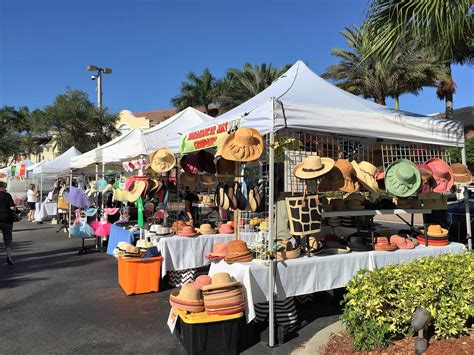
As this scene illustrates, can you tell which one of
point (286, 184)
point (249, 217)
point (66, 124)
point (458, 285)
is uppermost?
point (66, 124)

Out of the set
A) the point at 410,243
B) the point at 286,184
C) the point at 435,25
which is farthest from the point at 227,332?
the point at 435,25

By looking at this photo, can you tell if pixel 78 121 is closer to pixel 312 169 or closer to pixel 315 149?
pixel 315 149

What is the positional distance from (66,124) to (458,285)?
3059cm

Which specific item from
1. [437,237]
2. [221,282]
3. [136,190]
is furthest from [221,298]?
[136,190]

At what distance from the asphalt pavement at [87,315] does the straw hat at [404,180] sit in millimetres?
1721

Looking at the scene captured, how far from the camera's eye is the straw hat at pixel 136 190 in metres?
7.19

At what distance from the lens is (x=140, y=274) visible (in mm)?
5930

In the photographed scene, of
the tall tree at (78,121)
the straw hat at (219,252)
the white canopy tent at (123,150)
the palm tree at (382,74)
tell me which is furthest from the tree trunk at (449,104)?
the tall tree at (78,121)

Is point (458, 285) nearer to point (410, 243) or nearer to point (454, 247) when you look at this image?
point (410, 243)

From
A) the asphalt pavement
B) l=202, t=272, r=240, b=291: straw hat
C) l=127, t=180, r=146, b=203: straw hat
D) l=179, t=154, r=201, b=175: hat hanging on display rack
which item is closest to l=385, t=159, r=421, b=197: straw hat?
the asphalt pavement

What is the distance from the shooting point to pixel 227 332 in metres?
3.80

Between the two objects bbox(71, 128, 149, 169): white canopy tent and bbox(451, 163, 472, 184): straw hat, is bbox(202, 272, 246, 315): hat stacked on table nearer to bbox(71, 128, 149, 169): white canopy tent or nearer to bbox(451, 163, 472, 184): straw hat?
bbox(451, 163, 472, 184): straw hat

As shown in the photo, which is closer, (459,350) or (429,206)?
(459,350)

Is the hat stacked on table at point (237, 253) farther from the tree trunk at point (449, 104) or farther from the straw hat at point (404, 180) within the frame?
the tree trunk at point (449, 104)
